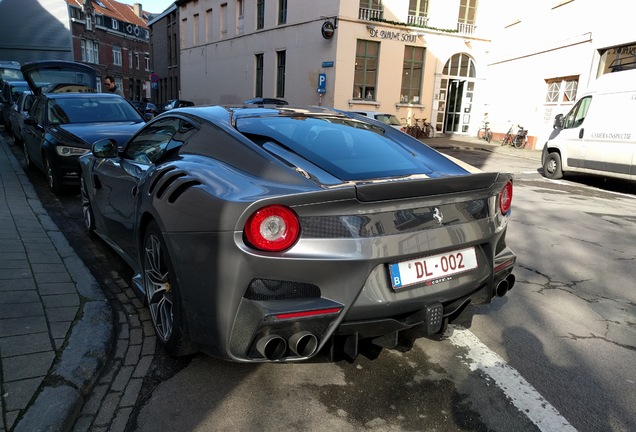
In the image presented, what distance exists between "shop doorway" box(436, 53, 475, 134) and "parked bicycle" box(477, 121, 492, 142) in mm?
1139

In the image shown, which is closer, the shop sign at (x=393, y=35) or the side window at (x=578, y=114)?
the side window at (x=578, y=114)

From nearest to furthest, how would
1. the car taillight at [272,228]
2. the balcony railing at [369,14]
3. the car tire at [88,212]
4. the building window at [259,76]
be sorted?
the car taillight at [272,228]
the car tire at [88,212]
the balcony railing at [369,14]
the building window at [259,76]

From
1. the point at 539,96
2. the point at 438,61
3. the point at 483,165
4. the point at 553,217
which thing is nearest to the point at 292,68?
the point at 438,61

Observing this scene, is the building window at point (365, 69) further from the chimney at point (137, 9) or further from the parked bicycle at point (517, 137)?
the chimney at point (137, 9)

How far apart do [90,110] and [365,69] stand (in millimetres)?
16605

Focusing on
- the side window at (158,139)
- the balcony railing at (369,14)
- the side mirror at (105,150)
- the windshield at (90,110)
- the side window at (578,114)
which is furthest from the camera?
the balcony railing at (369,14)

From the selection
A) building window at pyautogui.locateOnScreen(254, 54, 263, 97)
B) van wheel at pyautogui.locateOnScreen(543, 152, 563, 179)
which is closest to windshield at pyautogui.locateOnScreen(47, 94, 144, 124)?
van wheel at pyautogui.locateOnScreen(543, 152, 563, 179)

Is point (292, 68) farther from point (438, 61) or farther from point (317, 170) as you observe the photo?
point (317, 170)

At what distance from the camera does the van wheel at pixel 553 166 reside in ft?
39.4

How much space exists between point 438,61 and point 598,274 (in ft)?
69.4

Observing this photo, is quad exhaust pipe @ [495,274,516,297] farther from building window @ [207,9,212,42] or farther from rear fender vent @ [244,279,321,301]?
building window @ [207,9,212,42]

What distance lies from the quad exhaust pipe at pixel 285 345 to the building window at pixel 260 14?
93.8ft

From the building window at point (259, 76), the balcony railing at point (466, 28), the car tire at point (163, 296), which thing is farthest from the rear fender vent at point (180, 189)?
the building window at point (259, 76)

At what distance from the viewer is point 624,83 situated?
9977 mm
